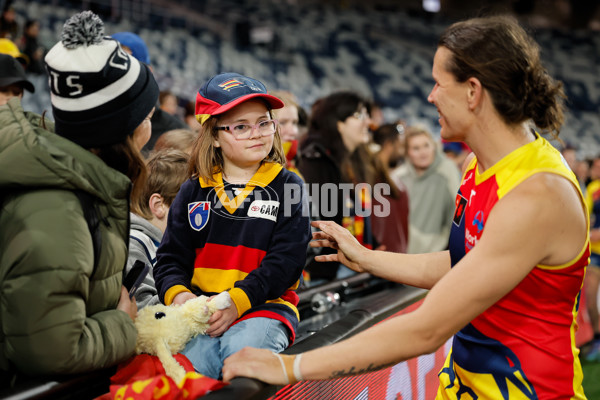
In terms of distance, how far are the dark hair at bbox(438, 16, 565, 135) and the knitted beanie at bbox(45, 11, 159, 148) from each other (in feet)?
2.66

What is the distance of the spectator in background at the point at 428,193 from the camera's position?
15.6 feet

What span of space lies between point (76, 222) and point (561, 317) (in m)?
1.16

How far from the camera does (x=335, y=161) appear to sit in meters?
3.50

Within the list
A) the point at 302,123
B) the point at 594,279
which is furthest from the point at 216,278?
the point at 594,279

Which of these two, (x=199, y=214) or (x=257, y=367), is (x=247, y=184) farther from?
(x=257, y=367)

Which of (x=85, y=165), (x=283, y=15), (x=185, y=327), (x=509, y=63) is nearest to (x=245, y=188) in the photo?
(x=185, y=327)

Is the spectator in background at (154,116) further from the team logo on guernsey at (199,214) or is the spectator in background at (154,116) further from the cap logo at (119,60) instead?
the cap logo at (119,60)

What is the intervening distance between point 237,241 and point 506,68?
3.16 feet

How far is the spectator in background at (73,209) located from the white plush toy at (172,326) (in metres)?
0.08

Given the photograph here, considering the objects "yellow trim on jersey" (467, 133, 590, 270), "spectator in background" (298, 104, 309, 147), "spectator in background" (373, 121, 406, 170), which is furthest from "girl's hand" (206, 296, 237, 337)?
"spectator in background" (373, 121, 406, 170)

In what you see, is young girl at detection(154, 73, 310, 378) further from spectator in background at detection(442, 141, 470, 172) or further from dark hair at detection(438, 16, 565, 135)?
spectator in background at detection(442, 141, 470, 172)

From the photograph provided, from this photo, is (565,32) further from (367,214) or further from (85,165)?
(85,165)

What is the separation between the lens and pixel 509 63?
1.32 metres

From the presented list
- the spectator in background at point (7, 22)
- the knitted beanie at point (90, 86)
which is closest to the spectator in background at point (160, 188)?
the knitted beanie at point (90, 86)
